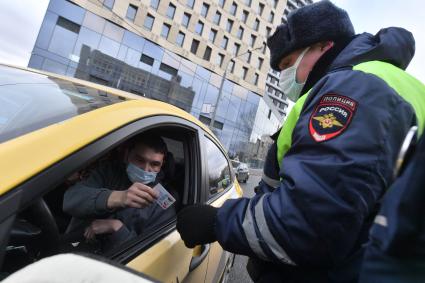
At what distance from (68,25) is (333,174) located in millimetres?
26779

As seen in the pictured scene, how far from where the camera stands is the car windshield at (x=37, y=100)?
1.15 m

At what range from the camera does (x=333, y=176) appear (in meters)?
0.99

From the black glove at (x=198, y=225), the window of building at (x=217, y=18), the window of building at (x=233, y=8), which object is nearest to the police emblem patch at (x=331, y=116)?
the black glove at (x=198, y=225)

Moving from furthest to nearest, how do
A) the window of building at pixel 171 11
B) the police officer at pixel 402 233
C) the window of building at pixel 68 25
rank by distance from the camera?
the window of building at pixel 171 11
the window of building at pixel 68 25
the police officer at pixel 402 233

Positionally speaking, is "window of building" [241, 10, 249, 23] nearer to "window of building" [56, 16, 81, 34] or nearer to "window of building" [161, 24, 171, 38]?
"window of building" [161, 24, 171, 38]

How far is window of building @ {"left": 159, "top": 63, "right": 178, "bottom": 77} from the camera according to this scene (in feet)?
95.9

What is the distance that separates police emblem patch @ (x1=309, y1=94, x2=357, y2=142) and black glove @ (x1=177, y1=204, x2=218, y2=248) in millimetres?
519

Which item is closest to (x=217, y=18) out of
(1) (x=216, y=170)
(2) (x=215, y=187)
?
(1) (x=216, y=170)

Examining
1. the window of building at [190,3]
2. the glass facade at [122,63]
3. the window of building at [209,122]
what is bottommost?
the window of building at [209,122]

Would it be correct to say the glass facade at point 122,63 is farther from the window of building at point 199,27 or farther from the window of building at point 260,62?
the window of building at point 260,62

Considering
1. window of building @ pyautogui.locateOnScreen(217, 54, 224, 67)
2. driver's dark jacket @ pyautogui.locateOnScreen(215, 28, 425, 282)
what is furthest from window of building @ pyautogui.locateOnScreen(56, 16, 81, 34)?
driver's dark jacket @ pyautogui.locateOnScreen(215, 28, 425, 282)

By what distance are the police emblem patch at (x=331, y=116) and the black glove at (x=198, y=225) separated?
1.70 ft

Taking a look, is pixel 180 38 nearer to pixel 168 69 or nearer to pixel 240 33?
pixel 168 69

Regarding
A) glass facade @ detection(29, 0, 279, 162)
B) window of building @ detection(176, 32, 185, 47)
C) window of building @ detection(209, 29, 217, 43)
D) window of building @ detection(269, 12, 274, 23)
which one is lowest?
glass facade @ detection(29, 0, 279, 162)
